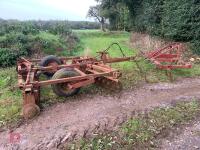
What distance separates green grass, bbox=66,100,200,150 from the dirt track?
320mm

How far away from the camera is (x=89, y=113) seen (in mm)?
7848

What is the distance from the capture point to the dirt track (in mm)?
6590

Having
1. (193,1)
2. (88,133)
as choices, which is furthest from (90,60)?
(193,1)

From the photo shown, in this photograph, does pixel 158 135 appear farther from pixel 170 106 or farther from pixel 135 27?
pixel 135 27

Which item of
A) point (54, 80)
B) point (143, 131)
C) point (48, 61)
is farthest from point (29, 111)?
point (48, 61)

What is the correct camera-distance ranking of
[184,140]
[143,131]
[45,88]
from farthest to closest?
1. [45,88]
2. [143,131]
3. [184,140]

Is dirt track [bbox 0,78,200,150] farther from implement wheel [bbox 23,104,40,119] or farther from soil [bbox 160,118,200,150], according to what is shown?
soil [bbox 160,118,200,150]

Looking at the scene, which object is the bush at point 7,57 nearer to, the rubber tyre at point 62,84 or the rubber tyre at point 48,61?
the rubber tyre at point 48,61

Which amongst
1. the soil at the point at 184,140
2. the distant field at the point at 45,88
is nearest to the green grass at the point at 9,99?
the distant field at the point at 45,88

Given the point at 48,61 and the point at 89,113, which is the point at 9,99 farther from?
the point at 89,113

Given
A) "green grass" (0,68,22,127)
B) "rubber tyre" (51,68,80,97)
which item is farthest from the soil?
"green grass" (0,68,22,127)

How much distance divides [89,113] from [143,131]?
160 centimetres

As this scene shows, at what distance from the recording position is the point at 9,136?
22.2ft

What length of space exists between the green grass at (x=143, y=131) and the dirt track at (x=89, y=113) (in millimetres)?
320
